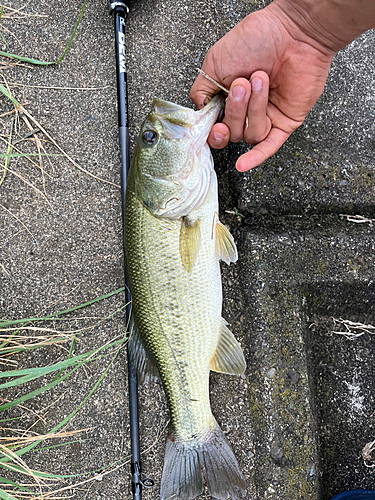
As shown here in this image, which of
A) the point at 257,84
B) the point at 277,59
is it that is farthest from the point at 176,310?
the point at 277,59

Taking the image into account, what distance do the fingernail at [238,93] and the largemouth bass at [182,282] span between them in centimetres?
13

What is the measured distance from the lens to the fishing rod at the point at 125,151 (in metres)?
1.96

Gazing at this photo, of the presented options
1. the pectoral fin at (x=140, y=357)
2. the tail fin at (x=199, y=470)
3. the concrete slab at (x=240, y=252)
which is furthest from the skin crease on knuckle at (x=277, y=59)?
the tail fin at (x=199, y=470)

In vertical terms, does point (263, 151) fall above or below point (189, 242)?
above

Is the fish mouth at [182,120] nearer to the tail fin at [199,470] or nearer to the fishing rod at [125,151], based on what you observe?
the fishing rod at [125,151]

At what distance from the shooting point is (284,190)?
6.77 feet

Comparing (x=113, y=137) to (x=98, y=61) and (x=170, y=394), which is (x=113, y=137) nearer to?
(x=98, y=61)

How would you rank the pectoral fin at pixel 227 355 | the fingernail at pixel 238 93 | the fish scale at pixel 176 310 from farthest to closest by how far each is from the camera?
1. the pectoral fin at pixel 227 355
2. the fish scale at pixel 176 310
3. the fingernail at pixel 238 93

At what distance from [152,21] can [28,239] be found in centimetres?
154

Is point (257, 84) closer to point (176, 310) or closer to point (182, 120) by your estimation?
point (182, 120)

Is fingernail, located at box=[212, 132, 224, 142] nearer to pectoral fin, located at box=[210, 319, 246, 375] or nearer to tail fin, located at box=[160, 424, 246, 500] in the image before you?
pectoral fin, located at box=[210, 319, 246, 375]

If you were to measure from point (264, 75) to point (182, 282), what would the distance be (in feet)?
3.38

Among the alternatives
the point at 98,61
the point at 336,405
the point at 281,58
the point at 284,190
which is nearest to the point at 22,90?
the point at 98,61

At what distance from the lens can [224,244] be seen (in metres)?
1.78
